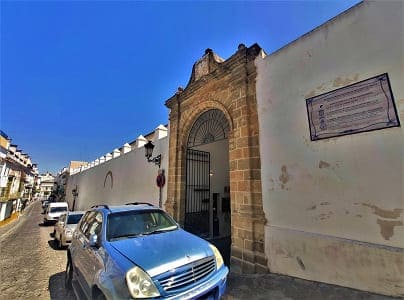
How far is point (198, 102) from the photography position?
265 inches

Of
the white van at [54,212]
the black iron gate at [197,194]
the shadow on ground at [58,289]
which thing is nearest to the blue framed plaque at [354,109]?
the black iron gate at [197,194]

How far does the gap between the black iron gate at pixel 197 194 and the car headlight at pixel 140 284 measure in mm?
4838

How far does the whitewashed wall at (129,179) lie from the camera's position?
8.72 metres

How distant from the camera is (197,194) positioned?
768 cm

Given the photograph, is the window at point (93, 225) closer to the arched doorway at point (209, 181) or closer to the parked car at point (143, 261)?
the parked car at point (143, 261)

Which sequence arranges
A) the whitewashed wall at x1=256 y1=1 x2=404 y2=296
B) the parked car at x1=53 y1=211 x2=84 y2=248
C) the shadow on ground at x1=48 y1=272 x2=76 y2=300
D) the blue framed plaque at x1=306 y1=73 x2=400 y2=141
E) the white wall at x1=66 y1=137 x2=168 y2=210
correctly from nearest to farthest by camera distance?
1. the whitewashed wall at x1=256 y1=1 x2=404 y2=296
2. the blue framed plaque at x1=306 y1=73 x2=400 y2=141
3. the shadow on ground at x1=48 y1=272 x2=76 y2=300
4. the parked car at x1=53 y1=211 x2=84 y2=248
5. the white wall at x1=66 y1=137 x2=168 y2=210

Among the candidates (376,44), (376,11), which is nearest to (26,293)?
(376,44)

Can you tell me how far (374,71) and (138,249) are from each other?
14.7ft

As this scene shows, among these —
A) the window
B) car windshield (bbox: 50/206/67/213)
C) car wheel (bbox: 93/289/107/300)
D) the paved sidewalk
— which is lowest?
the paved sidewalk

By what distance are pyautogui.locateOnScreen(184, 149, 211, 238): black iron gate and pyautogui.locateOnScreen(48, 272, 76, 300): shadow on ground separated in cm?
354

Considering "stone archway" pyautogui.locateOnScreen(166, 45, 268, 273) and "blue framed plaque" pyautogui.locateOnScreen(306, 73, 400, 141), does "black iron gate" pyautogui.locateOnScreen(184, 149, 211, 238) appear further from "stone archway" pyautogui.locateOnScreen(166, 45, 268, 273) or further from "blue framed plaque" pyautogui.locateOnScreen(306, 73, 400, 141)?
"blue framed plaque" pyautogui.locateOnScreen(306, 73, 400, 141)

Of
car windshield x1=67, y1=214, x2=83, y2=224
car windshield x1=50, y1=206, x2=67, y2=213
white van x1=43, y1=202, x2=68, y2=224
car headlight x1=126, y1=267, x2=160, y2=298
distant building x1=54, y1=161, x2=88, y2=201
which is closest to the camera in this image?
car headlight x1=126, y1=267, x2=160, y2=298

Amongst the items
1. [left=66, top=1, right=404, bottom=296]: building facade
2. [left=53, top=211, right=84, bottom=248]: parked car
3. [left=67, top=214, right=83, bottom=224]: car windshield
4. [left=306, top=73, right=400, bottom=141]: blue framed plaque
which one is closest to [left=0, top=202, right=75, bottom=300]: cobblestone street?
[left=53, top=211, right=84, bottom=248]: parked car

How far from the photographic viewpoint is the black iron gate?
7289mm
